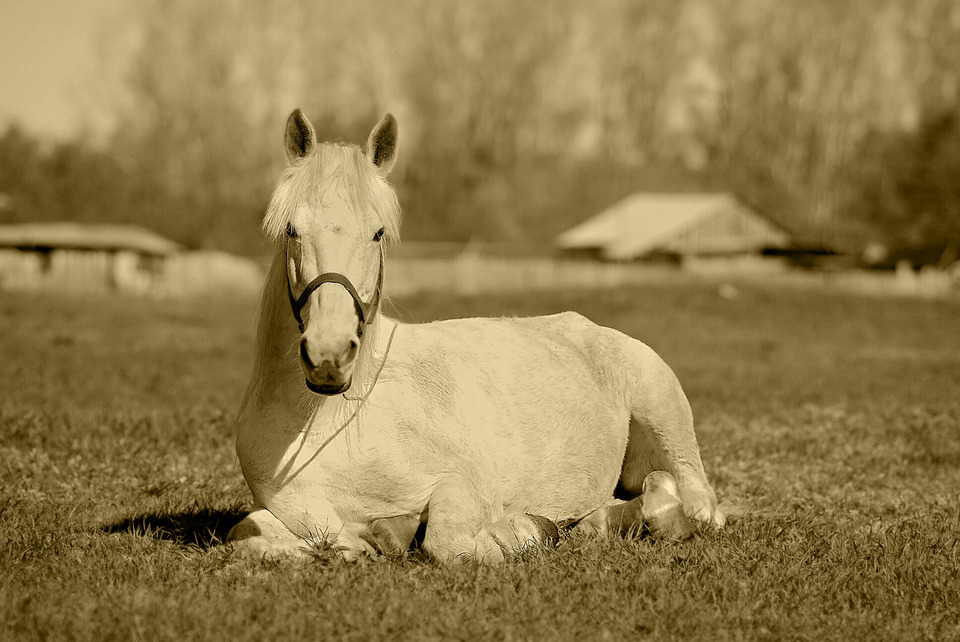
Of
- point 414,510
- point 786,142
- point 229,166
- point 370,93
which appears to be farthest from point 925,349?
point 786,142

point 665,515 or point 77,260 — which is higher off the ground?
point 665,515

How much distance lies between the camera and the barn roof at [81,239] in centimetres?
4797

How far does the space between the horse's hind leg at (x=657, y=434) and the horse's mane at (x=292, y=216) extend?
2004 mm

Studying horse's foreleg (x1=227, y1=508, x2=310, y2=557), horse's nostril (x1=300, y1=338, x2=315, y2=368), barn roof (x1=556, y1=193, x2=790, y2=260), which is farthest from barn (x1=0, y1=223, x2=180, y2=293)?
horse's nostril (x1=300, y1=338, x2=315, y2=368)

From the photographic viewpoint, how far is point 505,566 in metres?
4.55

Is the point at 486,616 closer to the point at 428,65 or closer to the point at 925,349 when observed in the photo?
the point at 925,349

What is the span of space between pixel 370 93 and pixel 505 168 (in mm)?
13617

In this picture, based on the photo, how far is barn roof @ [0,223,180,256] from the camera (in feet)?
157

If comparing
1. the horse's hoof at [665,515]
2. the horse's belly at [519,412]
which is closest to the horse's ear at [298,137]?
the horse's belly at [519,412]

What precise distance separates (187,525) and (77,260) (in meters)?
45.1

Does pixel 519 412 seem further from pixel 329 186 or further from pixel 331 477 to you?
pixel 329 186

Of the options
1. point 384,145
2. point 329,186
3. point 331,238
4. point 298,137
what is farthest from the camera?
point 384,145

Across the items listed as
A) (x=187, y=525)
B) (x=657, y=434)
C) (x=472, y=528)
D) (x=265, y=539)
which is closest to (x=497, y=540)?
(x=472, y=528)

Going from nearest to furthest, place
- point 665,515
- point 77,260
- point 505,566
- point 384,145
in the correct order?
point 505,566 → point 384,145 → point 665,515 → point 77,260
